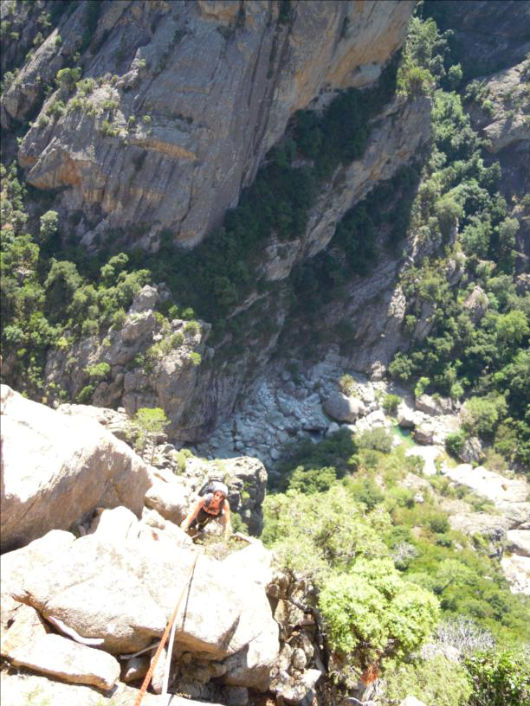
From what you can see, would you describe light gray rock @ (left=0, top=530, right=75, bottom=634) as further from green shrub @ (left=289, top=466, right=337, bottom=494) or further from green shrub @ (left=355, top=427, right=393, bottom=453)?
green shrub @ (left=355, top=427, right=393, bottom=453)

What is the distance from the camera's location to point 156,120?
37875 millimetres

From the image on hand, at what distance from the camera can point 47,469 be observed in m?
10.9

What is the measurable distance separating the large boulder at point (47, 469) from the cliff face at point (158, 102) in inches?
1112

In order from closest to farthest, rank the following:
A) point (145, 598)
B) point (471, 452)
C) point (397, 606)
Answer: point (145, 598) → point (397, 606) → point (471, 452)

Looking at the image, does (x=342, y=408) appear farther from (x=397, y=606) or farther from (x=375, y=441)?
(x=397, y=606)

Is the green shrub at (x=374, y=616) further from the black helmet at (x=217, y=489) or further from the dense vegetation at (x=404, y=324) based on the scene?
the black helmet at (x=217, y=489)

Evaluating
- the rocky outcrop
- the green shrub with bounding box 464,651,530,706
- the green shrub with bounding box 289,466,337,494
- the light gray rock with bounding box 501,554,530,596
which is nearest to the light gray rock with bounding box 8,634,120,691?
the rocky outcrop

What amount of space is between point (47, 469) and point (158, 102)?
32.9 meters

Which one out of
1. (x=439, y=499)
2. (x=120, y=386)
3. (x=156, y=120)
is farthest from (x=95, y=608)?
(x=439, y=499)

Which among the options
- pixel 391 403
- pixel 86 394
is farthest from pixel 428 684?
pixel 391 403

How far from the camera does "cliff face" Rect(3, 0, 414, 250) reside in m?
37.9

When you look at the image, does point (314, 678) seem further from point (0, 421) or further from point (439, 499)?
point (439, 499)

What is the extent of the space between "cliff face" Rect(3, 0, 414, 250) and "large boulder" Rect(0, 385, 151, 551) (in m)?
28.2

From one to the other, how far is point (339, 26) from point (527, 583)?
41316mm
